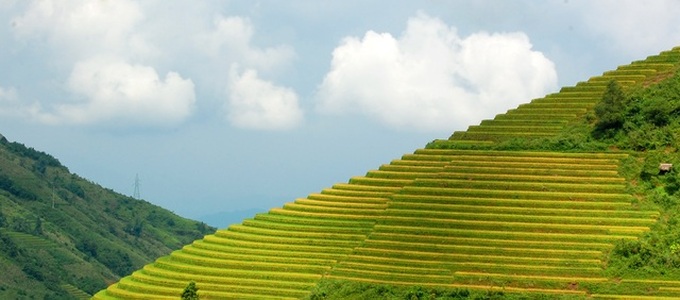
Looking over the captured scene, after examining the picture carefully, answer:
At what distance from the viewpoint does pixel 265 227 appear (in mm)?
52406

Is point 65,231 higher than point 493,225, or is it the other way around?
point 65,231

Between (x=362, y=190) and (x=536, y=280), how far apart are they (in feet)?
43.8

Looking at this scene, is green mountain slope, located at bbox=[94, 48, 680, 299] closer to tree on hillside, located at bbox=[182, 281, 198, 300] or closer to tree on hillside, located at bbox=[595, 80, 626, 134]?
tree on hillside, located at bbox=[595, 80, 626, 134]

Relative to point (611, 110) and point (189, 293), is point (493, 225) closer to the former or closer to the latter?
point (611, 110)

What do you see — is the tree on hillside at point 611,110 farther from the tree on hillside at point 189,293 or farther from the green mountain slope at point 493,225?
the tree on hillside at point 189,293

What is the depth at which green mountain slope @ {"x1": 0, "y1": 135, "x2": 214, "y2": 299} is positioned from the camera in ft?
398

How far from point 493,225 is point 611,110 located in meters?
10.5

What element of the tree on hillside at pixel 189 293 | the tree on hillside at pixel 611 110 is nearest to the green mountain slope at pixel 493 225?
the tree on hillside at pixel 611 110

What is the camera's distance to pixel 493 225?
46938 millimetres

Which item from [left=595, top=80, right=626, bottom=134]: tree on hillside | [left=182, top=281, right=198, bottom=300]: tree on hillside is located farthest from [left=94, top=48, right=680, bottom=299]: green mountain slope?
[left=182, top=281, right=198, bottom=300]: tree on hillside

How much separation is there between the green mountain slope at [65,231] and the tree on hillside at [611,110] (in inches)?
2868

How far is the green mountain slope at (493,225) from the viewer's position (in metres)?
43.0

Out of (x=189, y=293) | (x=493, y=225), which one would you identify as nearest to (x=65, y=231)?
(x=189, y=293)

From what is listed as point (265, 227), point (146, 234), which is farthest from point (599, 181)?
point (146, 234)
